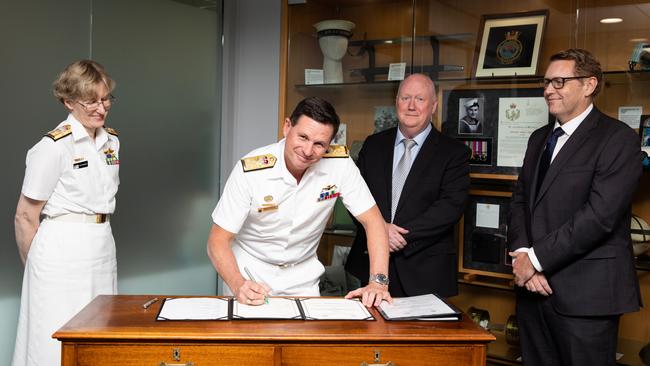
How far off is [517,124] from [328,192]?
1.31 m

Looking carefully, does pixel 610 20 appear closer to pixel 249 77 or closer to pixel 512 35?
pixel 512 35

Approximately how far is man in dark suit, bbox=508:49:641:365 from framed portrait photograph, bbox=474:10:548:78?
1.81ft

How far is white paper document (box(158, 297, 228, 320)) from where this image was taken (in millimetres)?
2027

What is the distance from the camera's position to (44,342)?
274cm

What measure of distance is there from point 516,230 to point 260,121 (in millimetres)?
2025

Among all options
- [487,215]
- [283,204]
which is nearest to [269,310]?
[283,204]

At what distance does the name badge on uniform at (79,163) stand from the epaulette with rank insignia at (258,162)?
0.77 m

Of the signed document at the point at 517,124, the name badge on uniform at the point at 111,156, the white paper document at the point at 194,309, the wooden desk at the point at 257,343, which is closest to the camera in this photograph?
the wooden desk at the point at 257,343

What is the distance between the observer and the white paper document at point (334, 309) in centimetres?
209

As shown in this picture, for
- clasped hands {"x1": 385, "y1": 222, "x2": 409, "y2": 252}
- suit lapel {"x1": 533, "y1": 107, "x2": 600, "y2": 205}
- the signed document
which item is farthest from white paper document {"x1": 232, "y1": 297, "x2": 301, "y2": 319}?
the signed document

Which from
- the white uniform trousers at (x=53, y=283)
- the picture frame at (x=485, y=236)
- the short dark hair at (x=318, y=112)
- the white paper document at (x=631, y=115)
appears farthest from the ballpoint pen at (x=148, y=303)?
the white paper document at (x=631, y=115)

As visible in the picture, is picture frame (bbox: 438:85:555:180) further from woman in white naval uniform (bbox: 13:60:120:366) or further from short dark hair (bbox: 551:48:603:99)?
woman in white naval uniform (bbox: 13:60:120:366)

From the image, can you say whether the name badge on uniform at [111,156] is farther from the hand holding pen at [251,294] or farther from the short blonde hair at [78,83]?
the hand holding pen at [251,294]

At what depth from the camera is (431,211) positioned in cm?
302
